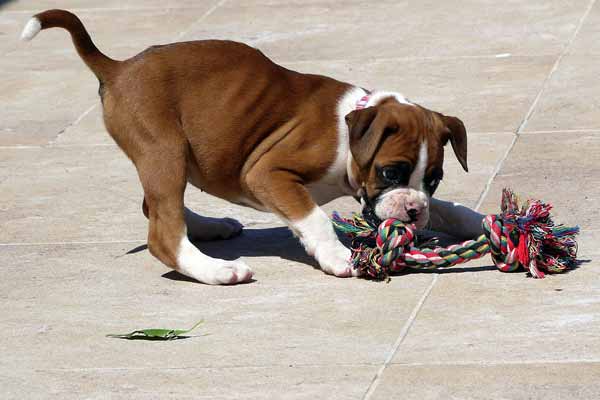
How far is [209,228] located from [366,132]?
1.35 metres

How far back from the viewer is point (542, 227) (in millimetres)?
6391

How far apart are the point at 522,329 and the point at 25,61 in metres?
7.45

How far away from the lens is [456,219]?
22.8 feet

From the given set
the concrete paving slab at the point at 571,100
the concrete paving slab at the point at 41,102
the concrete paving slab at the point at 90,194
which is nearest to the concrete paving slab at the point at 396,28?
the concrete paving slab at the point at 571,100

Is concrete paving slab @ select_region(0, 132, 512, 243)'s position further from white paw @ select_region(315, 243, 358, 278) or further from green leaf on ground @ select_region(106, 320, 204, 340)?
green leaf on ground @ select_region(106, 320, 204, 340)

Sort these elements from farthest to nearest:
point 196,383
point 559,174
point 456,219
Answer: point 559,174 < point 456,219 < point 196,383

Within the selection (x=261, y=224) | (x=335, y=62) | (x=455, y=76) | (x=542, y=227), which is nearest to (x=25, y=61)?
(x=335, y=62)

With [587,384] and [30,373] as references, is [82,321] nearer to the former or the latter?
[30,373]

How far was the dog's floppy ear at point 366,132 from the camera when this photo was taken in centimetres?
633

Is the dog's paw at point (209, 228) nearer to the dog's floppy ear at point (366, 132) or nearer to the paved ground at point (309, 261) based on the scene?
the paved ground at point (309, 261)

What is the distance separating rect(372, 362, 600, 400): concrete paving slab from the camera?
4.89m

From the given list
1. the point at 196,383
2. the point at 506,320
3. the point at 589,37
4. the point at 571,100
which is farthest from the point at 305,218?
the point at 589,37

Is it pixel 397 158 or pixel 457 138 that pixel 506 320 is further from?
pixel 457 138

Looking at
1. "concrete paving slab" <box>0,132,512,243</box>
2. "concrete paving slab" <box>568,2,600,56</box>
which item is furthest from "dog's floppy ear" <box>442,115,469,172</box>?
"concrete paving slab" <box>568,2,600,56</box>
